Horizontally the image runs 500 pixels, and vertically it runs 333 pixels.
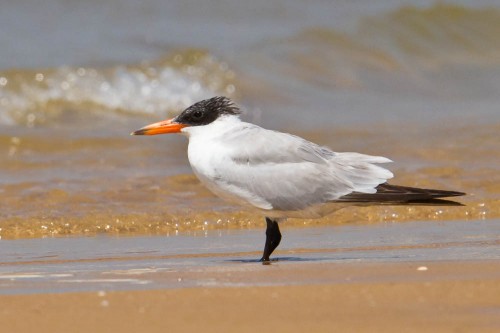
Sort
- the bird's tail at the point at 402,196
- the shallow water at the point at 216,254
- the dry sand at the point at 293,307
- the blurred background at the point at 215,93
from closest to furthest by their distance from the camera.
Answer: the dry sand at the point at 293,307, the shallow water at the point at 216,254, the bird's tail at the point at 402,196, the blurred background at the point at 215,93

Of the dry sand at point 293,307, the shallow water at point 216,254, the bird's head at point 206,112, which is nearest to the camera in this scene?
the dry sand at point 293,307

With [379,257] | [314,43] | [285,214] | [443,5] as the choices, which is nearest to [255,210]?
[285,214]

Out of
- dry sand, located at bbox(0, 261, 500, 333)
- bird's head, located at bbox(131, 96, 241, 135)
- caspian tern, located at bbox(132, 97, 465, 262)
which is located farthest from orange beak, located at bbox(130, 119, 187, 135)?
dry sand, located at bbox(0, 261, 500, 333)

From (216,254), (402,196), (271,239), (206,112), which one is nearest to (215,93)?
(206,112)

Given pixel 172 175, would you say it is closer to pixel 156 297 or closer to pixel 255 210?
pixel 255 210

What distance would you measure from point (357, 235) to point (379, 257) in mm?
1266

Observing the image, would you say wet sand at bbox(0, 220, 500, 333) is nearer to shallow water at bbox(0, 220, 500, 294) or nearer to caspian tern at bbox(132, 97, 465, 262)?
shallow water at bbox(0, 220, 500, 294)

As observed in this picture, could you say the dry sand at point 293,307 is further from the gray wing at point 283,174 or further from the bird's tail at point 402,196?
the gray wing at point 283,174

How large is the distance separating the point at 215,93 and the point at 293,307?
9.67m

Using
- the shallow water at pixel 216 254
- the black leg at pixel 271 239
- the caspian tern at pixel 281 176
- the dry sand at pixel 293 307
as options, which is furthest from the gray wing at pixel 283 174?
the dry sand at pixel 293 307

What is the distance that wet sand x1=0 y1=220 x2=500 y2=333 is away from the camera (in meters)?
3.95

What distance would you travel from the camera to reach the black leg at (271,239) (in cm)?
602

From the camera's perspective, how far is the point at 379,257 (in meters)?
5.73

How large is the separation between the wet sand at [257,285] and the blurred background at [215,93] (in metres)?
1.08
